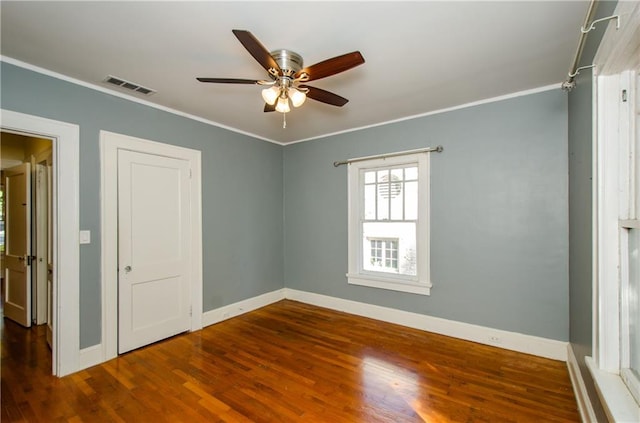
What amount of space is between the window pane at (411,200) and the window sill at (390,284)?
2.68 feet

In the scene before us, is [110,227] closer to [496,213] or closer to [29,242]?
[29,242]

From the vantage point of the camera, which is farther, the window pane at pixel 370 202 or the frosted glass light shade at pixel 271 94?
→ the window pane at pixel 370 202

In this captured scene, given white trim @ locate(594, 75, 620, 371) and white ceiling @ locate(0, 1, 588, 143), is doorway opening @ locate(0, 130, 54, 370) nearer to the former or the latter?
white ceiling @ locate(0, 1, 588, 143)

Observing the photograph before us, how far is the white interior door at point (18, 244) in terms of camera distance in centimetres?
359

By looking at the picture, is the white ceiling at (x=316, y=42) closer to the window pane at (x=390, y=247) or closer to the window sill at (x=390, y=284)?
the window pane at (x=390, y=247)

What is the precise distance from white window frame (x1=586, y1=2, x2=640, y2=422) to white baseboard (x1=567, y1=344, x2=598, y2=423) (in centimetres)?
45

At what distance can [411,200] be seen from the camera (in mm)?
3607

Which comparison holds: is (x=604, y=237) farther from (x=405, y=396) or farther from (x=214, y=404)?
(x=214, y=404)

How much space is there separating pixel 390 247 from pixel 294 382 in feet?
6.78

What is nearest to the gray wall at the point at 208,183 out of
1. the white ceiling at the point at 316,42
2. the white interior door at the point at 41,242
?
the white ceiling at the point at 316,42

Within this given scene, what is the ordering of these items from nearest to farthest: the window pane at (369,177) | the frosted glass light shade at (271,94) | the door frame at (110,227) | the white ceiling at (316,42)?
the white ceiling at (316,42)
the frosted glass light shade at (271,94)
the door frame at (110,227)
the window pane at (369,177)

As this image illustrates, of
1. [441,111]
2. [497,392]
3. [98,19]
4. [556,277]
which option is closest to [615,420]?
[497,392]

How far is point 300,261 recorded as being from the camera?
15.0 feet

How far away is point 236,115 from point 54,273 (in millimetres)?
2359
